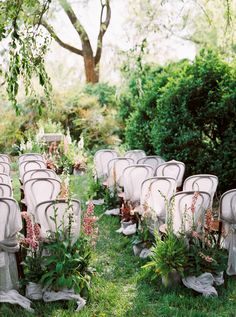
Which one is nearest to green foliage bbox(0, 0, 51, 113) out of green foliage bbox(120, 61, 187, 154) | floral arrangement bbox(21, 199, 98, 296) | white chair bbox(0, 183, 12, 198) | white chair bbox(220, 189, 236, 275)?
floral arrangement bbox(21, 199, 98, 296)

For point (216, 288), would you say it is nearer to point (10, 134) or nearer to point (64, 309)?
point (64, 309)

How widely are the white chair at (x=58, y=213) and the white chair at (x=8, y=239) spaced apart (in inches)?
12.9

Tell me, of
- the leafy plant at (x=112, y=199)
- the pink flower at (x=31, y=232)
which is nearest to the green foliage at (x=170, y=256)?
the pink flower at (x=31, y=232)

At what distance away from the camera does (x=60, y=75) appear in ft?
125

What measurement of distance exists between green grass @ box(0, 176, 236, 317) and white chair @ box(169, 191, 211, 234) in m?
0.77

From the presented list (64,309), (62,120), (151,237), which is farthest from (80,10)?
(64,309)

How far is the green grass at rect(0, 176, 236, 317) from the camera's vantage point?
18.9 feet

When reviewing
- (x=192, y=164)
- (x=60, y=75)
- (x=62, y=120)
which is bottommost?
(x=192, y=164)

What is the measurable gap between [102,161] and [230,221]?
5.14 meters

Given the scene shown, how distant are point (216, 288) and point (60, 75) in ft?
108

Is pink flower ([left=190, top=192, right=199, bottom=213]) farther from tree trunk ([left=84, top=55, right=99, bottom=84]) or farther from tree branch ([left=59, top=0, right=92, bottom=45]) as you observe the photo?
tree trunk ([left=84, top=55, right=99, bottom=84])

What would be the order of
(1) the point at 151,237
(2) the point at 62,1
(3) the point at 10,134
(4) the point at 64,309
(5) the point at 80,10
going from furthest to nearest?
(5) the point at 80,10 < (2) the point at 62,1 < (3) the point at 10,134 < (1) the point at 151,237 < (4) the point at 64,309

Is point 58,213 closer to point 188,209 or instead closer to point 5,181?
point 188,209

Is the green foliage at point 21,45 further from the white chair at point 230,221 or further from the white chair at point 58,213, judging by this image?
the white chair at point 230,221
